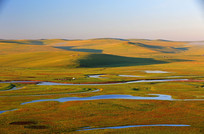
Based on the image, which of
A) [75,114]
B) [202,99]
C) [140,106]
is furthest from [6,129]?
[202,99]

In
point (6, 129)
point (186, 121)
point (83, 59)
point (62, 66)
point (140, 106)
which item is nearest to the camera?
point (6, 129)

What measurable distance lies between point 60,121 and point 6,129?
5.44 metres

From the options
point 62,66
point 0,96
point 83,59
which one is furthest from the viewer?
point 83,59

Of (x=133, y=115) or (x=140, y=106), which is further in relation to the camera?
(x=140, y=106)

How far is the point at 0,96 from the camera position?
45.6m

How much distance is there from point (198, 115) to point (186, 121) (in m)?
3.16

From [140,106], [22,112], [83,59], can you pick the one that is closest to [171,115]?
[140,106]

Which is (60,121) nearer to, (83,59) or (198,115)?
(198,115)

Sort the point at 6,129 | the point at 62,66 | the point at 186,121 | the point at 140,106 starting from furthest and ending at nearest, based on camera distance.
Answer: the point at 62,66 < the point at 140,106 < the point at 186,121 < the point at 6,129

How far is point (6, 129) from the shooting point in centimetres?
2667

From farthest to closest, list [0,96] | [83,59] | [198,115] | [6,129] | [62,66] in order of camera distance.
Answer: [83,59] < [62,66] < [0,96] < [198,115] < [6,129]

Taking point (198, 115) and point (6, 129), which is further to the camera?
point (198, 115)

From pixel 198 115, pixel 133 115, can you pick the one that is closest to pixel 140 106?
pixel 133 115

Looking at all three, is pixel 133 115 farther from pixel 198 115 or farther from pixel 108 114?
pixel 198 115
